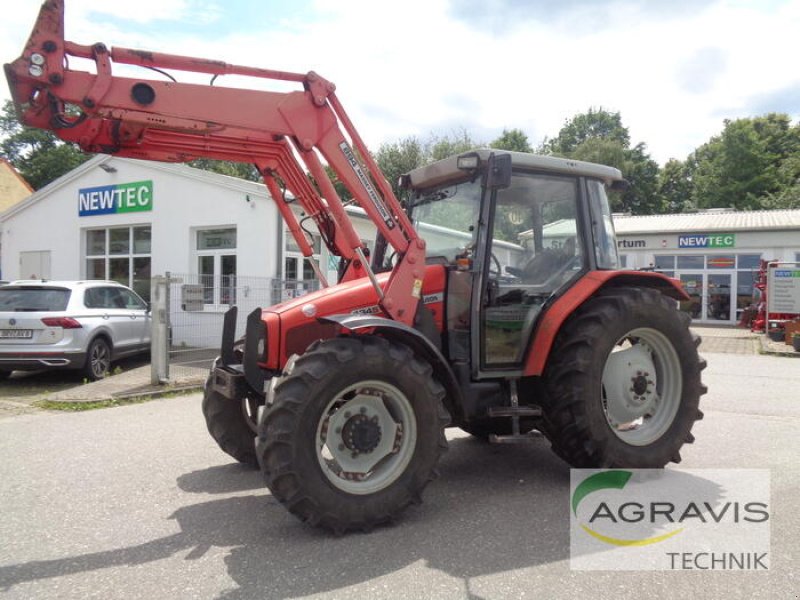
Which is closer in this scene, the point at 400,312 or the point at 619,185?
the point at 400,312

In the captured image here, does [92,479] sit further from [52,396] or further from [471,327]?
[52,396]

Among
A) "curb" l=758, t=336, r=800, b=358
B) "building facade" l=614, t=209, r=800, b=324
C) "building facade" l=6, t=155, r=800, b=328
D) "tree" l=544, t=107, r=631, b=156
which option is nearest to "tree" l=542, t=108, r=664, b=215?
"tree" l=544, t=107, r=631, b=156

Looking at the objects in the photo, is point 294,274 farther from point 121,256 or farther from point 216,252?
point 121,256

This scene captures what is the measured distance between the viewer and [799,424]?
669 cm

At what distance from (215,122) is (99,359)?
7.33 metres

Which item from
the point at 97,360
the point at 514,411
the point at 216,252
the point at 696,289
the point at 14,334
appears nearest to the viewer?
the point at 514,411

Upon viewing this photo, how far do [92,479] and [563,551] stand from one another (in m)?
3.60

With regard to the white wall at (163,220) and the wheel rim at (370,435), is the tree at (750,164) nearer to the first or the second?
the white wall at (163,220)

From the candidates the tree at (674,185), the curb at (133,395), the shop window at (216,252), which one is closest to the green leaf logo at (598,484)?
the curb at (133,395)

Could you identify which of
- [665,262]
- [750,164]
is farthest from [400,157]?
[750,164]

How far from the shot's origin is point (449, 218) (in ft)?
15.9

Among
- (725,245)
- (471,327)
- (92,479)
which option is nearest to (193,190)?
(92,479)

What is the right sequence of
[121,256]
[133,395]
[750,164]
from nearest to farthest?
1. [133,395]
2. [121,256]
3. [750,164]

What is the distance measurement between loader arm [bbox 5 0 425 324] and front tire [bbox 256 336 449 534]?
0.63 metres
